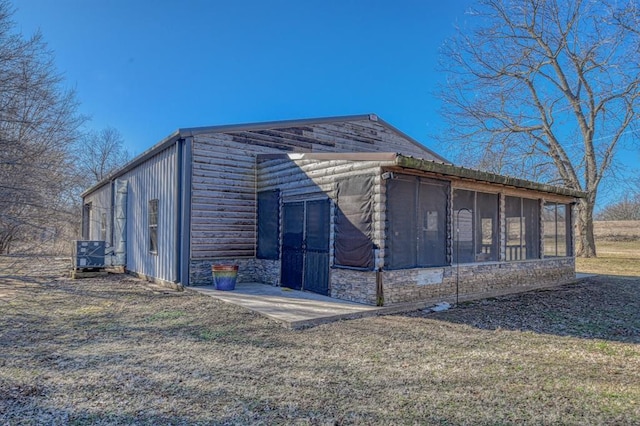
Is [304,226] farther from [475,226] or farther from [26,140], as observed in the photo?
[26,140]

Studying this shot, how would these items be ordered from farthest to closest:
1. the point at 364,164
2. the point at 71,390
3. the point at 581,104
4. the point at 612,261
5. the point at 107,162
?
the point at 107,162, the point at 581,104, the point at 612,261, the point at 364,164, the point at 71,390

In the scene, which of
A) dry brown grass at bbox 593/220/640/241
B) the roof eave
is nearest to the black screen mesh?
the roof eave

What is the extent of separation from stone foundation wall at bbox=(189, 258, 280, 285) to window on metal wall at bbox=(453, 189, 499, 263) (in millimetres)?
3878

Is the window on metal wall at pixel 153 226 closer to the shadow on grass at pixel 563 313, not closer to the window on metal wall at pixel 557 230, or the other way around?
the shadow on grass at pixel 563 313

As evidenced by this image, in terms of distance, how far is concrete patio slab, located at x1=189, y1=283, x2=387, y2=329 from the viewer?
5.77m

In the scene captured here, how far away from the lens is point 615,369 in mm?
4012

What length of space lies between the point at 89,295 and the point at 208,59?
971cm

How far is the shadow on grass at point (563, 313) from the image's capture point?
18.9 feet

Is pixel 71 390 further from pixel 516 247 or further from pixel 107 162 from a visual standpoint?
pixel 107 162

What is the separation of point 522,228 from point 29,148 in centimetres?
1254

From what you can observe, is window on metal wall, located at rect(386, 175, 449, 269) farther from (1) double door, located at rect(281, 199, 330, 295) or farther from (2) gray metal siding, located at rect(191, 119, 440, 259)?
(2) gray metal siding, located at rect(191, 119, 440, 259)

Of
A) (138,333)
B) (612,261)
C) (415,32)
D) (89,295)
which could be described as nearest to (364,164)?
(138,333)

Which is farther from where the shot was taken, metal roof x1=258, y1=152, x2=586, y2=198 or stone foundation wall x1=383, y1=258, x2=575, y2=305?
stone foundation wall x1=383, y1=258, x2=575, y2=305

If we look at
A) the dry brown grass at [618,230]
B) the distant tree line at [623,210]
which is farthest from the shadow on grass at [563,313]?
the distant tree line at [623,210]
